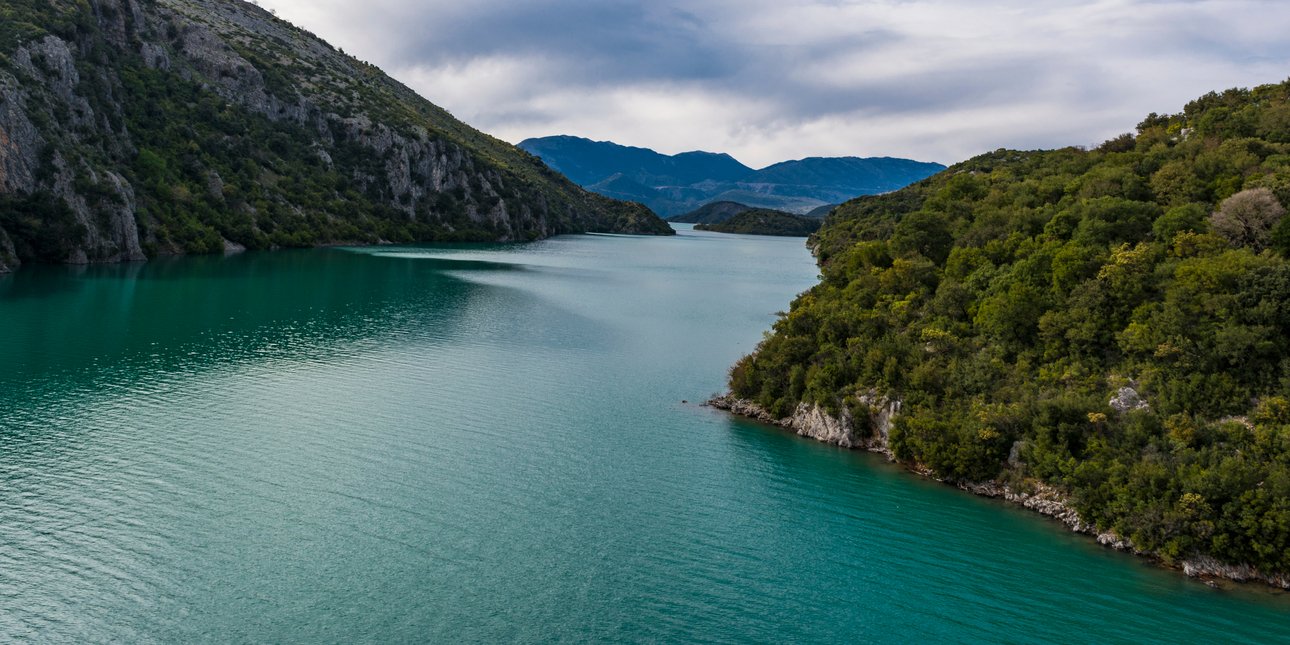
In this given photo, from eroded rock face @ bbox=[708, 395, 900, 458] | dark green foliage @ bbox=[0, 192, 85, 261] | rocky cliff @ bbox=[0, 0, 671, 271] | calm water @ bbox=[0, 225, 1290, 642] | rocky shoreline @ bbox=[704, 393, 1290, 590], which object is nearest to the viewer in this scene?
calm water @ bbox=[0, 225, 1290, 642]

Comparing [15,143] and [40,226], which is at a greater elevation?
[15,143]

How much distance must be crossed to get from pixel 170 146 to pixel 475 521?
14059cm

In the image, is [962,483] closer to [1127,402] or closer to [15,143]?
[1127,402]

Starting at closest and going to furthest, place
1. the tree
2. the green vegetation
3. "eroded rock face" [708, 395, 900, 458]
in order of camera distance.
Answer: the green vegetation < "eroded rock face" [708, 395, 900, 458] < the tree

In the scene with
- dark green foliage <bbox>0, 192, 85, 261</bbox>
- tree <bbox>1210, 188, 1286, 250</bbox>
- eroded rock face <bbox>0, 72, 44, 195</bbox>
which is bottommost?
dark green foliage <bbox>0, 192, 85, 261</bbox>

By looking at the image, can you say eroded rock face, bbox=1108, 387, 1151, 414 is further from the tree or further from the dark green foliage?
the dark green foliage

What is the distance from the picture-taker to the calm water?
21.7m

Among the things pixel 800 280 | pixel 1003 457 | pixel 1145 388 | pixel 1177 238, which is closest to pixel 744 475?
pixel 1003 457

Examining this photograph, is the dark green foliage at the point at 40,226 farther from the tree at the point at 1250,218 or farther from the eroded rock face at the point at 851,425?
the tree at the point at 1250,218

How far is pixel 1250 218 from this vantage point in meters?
39.2

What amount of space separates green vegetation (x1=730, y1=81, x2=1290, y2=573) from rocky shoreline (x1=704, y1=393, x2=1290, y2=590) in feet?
1.37

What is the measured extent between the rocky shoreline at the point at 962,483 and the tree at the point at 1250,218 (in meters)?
19.0

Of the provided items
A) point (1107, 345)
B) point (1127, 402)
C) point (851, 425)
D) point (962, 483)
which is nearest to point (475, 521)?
point (851, 425)

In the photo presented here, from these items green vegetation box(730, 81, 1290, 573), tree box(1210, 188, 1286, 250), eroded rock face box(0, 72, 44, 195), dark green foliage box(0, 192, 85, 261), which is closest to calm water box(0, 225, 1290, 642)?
green vegetation box(730, 81, 1290, 573)
